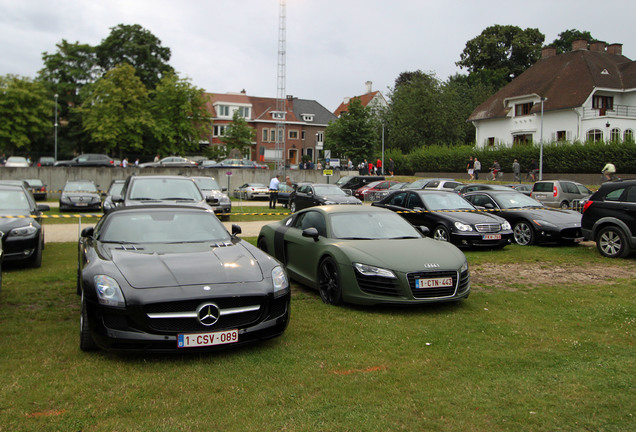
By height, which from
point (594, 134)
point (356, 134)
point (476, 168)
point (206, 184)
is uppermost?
point (356, 134)

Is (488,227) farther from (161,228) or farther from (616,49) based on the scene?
(616,49)

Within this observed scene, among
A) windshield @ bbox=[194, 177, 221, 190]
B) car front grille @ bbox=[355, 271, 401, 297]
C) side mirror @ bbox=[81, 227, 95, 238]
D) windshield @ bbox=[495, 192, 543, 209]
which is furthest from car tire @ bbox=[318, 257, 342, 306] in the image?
windshield @ bbox=[194, 177, 221, 190]

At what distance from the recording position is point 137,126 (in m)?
55.6

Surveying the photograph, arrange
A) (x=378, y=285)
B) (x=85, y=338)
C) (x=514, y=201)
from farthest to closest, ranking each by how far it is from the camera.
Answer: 1. (x=514, y=201)
2. (x=378, y=285)
3. (x=85, y=338)

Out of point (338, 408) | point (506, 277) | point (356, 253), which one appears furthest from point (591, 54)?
point (338, 408)

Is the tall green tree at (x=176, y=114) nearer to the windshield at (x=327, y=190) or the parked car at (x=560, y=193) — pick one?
the windshield at (x=327, y=190)

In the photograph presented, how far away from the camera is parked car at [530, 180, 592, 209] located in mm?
25656

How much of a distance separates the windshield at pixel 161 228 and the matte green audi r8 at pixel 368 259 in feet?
5.07

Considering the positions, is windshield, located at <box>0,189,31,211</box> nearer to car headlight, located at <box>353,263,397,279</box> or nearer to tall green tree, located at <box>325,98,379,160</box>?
car headlight, located at <box>353,263,397,279</box>

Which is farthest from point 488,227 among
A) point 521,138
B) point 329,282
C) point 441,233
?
point 521,138

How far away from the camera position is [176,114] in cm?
5809

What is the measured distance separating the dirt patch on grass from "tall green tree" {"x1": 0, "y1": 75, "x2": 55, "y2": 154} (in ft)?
187

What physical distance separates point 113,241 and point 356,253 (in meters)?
3.03

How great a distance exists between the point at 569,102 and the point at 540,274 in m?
42.2
